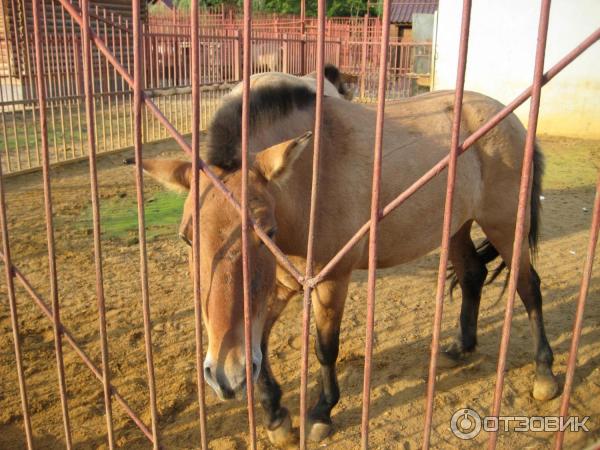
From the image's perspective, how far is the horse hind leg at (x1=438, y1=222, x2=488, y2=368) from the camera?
12.4 ft

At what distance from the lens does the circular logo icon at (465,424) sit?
300 centimetres

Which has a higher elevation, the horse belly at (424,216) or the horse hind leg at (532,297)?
the horse belly at (424,216)

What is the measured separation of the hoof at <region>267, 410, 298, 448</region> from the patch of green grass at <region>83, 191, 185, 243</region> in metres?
3.37

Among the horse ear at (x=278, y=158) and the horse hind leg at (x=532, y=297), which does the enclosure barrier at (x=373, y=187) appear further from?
the horse hind leg at (x=532, y=297)

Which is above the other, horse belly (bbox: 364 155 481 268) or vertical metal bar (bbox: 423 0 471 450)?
vertical metal bar (bbox: 423 0 471 450)

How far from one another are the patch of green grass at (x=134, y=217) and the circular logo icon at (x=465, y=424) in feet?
13.0

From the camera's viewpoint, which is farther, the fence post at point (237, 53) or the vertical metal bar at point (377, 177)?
the fence post at point (237, 53)

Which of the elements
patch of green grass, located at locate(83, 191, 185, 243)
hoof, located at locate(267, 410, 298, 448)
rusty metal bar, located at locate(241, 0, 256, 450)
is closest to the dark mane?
rusty metal bar, located at locate(241, 0, 256, 450)

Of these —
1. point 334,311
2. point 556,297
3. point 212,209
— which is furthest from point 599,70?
point 212,209

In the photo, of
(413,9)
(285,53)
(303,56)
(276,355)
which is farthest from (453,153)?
(413,9)

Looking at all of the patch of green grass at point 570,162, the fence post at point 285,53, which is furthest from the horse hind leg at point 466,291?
the fence post at point 285,53

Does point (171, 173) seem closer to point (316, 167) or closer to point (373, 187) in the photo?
point (316, 167)

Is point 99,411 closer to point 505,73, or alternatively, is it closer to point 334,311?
point 334,311

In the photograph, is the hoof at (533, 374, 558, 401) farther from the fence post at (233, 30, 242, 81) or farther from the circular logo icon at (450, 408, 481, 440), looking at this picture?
the fence post at (233, 30, 242, 81)
